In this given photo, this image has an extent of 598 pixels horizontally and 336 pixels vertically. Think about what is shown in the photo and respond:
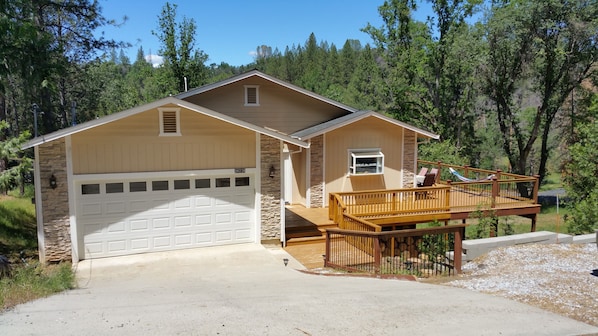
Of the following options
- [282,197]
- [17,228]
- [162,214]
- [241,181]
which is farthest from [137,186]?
[17,228]

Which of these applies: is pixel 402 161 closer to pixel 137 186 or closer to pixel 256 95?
pixel 256 95

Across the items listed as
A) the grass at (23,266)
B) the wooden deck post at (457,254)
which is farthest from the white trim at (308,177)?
the grass at (23,266)

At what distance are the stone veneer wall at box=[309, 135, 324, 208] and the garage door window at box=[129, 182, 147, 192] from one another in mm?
6014

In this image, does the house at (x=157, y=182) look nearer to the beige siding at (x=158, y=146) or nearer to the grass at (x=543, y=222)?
the beige siding at (x=158, y=146)

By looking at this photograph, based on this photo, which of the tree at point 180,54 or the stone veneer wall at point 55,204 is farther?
the tree at point 180,54

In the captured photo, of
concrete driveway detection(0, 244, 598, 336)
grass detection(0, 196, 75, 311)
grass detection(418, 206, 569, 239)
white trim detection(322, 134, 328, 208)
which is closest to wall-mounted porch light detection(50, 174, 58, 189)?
grass detection(0, 196, 75, 311)

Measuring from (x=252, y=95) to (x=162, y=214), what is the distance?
6.79m

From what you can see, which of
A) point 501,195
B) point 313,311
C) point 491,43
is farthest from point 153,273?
point 491,43

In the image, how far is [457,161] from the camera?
23.9m

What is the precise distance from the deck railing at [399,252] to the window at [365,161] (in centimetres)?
513

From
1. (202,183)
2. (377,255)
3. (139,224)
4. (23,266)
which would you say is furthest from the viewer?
(202,183)

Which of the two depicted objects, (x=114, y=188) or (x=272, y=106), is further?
(x=272, y=106)

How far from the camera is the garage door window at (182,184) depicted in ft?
36.2

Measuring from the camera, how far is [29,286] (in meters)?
6.90
